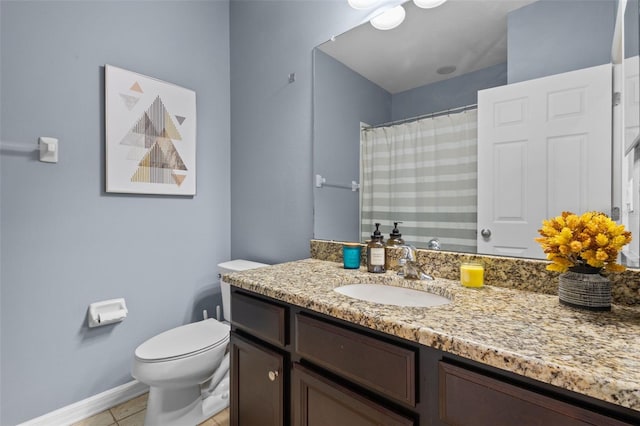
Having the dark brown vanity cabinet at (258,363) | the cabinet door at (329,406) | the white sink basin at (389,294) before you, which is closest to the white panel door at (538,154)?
the white sink basin at (389,294)

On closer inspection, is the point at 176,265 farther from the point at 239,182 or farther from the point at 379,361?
the point at 379,361

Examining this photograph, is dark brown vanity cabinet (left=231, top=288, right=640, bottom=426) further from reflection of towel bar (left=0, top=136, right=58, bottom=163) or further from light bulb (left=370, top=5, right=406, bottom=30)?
light bulb (left=370, top=5, right=406, bottom=30)

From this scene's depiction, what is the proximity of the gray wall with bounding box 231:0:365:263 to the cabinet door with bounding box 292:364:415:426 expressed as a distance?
0.90 meters

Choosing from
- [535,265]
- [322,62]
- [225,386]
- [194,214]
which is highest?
[322,62]

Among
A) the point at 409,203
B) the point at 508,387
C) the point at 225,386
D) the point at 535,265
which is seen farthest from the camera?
the point at 225,386

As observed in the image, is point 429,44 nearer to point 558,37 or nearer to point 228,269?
point 558,37

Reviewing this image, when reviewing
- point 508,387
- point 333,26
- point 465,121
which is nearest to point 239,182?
point 333,26

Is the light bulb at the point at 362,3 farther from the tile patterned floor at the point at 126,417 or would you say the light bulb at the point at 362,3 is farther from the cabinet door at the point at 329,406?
the tile patterned floor at the point at 126,417

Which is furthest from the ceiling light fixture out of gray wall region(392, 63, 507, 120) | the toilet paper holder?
the toilet paper holder

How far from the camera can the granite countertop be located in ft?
1.64

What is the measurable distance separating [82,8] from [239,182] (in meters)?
1.25

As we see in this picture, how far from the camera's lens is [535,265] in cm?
98

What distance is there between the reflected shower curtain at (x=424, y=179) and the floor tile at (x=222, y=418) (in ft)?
4.07

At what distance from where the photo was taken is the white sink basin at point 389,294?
3.56ft
